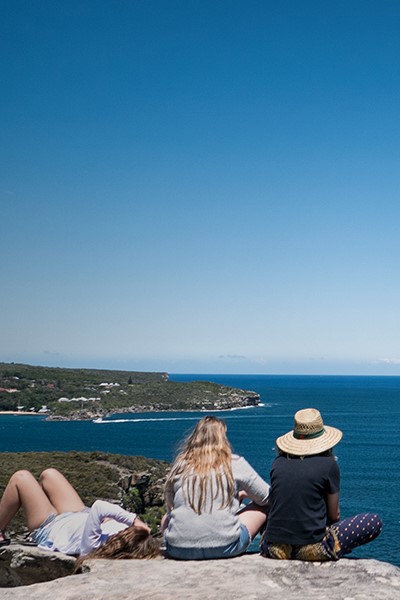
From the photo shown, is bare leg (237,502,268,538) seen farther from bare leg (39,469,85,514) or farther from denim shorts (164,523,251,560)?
bare leg (39,469,85,514)

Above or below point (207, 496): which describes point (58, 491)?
below

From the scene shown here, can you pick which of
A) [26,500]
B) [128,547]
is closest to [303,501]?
[128,547]

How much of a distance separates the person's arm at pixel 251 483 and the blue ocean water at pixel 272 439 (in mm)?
29490

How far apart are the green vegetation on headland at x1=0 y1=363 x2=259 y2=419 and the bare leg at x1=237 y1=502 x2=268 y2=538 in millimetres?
139295

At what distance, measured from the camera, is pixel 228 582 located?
516 cm

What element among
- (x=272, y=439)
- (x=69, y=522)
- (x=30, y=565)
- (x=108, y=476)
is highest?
(x=69, y=522)

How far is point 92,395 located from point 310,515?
168 metres

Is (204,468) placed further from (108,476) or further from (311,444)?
(108,476)

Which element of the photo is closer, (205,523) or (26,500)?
(205,523)

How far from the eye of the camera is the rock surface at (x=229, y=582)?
4.92 meters

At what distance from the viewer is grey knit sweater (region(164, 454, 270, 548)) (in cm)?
576

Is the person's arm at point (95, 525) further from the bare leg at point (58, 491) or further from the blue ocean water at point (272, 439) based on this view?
the blue ocean water at point (272, 439)

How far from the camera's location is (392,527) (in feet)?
139

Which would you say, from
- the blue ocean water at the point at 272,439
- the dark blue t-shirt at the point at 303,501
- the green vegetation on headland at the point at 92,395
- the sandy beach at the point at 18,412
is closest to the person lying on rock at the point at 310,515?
the dark blue t-shirt at the point at 303,501
